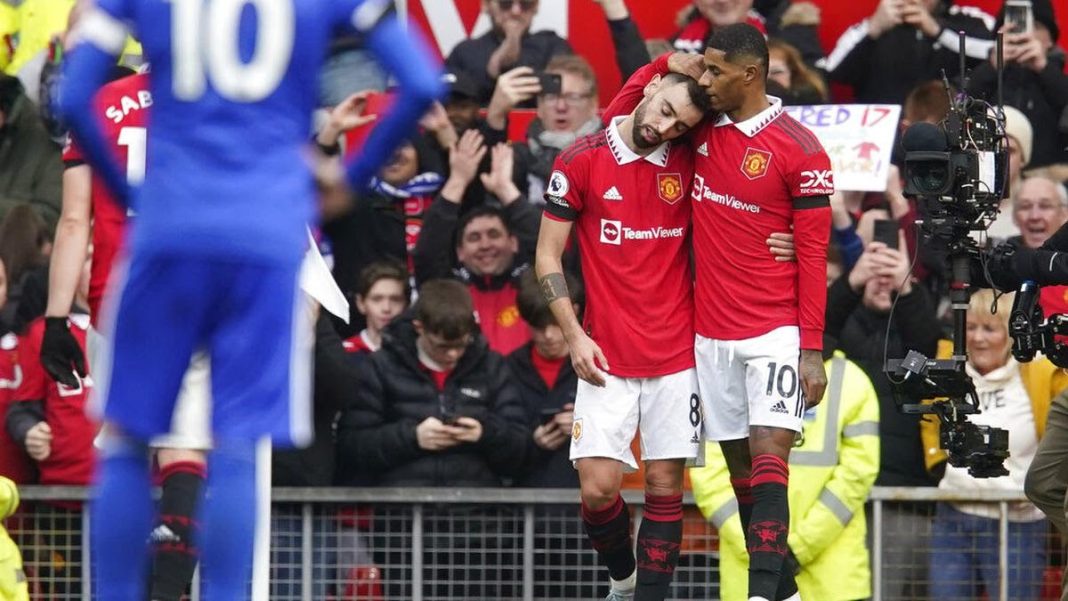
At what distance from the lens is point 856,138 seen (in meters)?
10.8

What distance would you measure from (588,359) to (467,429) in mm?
1477

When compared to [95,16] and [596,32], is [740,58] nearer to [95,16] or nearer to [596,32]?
[95,16]

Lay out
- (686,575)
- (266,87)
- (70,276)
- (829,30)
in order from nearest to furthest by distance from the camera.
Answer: (266,87) → (70,276) → (686,575) → (829,30)

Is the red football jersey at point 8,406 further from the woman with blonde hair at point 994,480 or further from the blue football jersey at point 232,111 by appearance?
the woman with blonde hair at point 994,480

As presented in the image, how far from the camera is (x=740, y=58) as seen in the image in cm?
854

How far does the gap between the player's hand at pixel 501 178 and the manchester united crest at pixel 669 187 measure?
102 inches

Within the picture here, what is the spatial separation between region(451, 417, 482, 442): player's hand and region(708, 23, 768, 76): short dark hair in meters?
2.39

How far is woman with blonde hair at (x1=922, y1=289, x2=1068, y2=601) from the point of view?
9953 millimetres

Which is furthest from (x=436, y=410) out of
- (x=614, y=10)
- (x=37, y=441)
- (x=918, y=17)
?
(x=918, y=17)

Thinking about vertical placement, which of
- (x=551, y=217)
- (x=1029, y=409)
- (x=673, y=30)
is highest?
(x=673, y=30)

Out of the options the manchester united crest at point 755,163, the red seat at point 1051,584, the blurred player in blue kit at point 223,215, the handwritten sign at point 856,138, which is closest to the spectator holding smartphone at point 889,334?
the handwritten sign at point 856,138

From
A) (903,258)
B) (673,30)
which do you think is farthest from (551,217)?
(673,30)

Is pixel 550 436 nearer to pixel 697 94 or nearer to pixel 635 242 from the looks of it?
pixel 635 242

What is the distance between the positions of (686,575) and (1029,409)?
180 cm
